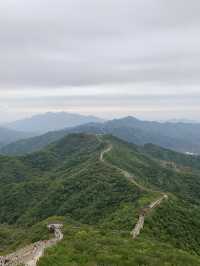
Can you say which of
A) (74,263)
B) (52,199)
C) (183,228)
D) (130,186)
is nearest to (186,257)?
(74,263)

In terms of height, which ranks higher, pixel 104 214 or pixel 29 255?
pixel 29 255

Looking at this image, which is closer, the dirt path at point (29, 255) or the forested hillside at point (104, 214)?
the dirt path at point (29, 255)

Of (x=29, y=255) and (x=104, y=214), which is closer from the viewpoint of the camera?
(x=29, y=255)

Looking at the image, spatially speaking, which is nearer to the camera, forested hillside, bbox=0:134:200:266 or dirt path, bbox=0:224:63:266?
dirt path, bbox=0:224:63:266

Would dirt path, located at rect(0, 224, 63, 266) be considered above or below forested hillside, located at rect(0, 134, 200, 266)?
above

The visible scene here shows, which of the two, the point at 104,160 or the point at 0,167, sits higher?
the point at 104,160

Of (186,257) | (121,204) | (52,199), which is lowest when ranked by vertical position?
(52,199)

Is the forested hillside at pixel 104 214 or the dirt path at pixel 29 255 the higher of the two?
the dirt path at pixel 29 255

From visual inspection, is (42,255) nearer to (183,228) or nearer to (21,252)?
(21,252)
